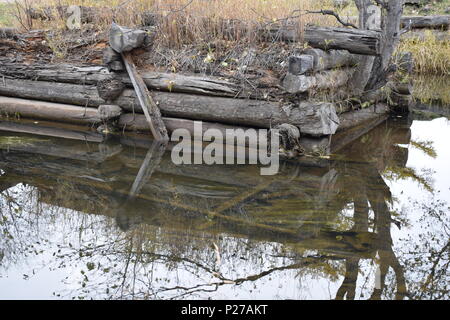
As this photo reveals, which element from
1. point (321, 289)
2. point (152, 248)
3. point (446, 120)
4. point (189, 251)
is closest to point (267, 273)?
point (321, 289)

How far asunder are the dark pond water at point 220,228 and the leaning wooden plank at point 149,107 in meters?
0.79

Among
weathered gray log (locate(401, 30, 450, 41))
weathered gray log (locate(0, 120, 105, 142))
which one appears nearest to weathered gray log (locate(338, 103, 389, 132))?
weathered gray log (locate(0, 120, 105, 142))

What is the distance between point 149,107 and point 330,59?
2801mm

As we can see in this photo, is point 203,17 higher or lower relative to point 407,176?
higher

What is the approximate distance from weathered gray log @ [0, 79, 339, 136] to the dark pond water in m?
0.61

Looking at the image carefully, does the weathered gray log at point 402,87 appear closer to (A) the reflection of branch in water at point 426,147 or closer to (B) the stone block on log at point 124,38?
(A) the reflection of branch in water at point 426,147

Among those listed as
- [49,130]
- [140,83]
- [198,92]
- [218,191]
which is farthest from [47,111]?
[218,191]

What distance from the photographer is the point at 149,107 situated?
7.96m

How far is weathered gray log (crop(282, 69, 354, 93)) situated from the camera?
693 cm

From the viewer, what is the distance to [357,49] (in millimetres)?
7289

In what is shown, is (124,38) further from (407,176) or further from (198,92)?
(407,176)

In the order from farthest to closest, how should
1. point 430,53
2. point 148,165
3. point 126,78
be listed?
point 430,53 < point 126,78 < point 148,165
